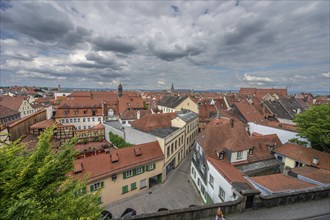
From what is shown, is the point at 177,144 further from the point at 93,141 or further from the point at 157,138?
the point at 93,141

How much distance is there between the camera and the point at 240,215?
1016 centimetres

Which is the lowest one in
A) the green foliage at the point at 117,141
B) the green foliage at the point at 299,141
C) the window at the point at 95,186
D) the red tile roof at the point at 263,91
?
the window at the point at 95,186

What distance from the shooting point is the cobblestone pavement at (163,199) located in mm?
19150

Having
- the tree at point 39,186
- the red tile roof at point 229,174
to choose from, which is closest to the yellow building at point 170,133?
the red tile roof at point 229,174

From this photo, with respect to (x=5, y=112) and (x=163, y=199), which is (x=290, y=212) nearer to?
(x=163, y=199)

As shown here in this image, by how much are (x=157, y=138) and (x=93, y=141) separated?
61.4 ft

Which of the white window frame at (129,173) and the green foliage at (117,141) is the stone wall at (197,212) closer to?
the white window frame at (129,173)

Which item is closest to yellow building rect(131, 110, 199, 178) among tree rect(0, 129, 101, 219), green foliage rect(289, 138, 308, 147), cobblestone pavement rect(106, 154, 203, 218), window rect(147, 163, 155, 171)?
window rect(147, 163, 155, 171)

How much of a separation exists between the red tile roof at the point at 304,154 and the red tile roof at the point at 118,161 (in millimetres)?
15990

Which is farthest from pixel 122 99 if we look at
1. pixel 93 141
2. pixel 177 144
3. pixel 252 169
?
pixel 252 169

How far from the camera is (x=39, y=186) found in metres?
5.58

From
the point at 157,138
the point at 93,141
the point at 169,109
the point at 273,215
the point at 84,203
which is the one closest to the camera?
the point at 84,203

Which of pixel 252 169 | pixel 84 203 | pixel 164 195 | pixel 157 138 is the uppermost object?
pixel 84 203

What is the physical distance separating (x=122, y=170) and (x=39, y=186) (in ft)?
50.4
